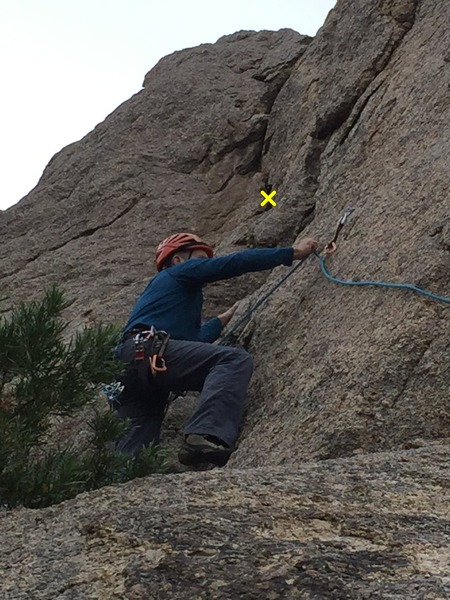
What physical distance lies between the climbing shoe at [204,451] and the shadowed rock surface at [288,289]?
0.71 feet

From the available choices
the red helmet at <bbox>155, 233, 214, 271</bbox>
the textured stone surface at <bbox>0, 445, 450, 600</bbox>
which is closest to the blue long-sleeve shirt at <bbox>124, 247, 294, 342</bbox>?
the red helmet at <bbox>155, 233, 214, 271</bbox>

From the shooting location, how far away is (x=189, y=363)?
7938 mm

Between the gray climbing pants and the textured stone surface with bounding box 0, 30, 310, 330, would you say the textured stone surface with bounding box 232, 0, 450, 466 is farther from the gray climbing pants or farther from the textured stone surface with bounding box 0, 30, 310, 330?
the textured stone surface with bounding box 0, 30, 310, 330

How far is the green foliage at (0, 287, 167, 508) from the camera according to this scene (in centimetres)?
514

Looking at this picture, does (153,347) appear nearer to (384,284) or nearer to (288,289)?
(288,289)

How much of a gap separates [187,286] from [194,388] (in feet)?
3.26

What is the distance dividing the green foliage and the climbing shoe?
49.6 inches

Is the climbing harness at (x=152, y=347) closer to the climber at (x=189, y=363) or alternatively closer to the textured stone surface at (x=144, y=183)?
the climber at (x=189, y=363)

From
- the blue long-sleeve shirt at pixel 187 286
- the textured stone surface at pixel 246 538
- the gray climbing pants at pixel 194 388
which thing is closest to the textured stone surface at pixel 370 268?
the gray climbing pants at pixel 194 388

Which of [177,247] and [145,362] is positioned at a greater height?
[177,247]

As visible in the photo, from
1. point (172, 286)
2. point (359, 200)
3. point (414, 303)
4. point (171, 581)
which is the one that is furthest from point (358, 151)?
point (171, 581)

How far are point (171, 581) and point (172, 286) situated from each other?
16.7 ft

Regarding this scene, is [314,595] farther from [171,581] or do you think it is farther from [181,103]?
[181,103]

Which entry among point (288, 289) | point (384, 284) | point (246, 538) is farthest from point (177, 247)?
point (246, 538)
